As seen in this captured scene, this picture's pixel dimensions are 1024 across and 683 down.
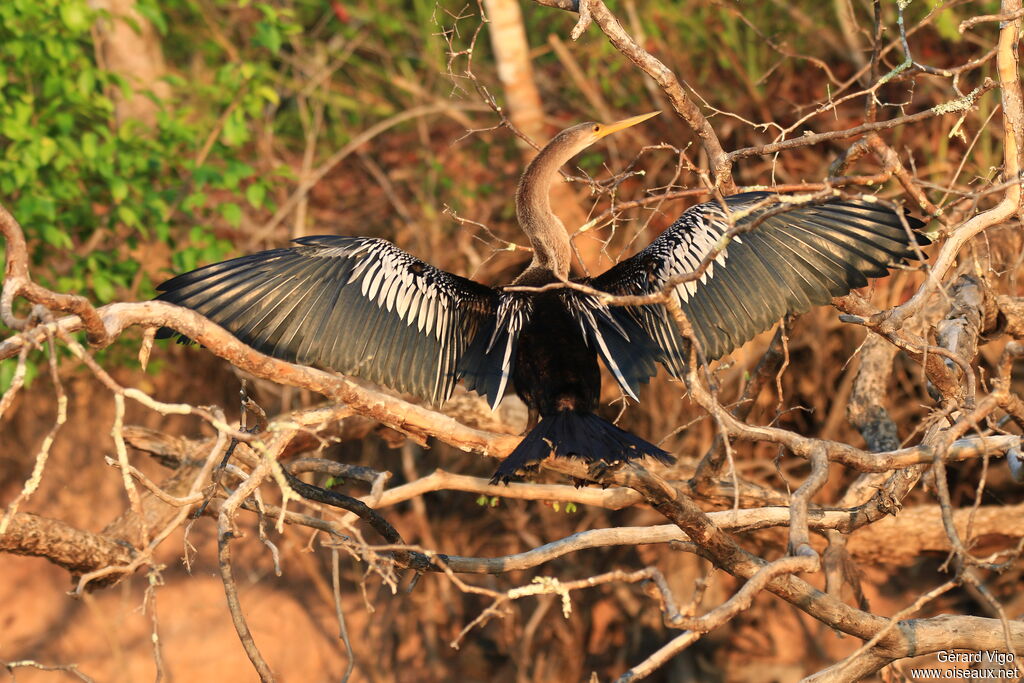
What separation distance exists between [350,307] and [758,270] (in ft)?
3.77

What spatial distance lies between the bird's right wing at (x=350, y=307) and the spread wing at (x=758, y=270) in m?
0.47

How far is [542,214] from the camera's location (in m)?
3.19

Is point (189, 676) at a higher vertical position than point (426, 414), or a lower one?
lower

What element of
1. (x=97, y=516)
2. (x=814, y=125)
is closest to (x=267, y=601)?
(x=97, y=516)

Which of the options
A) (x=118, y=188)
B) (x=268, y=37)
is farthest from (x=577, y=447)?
(x=268, y=37)

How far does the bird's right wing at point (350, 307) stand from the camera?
9.03 feet

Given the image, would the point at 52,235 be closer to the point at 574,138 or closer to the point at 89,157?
the point at 89,157

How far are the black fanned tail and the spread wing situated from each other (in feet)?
1.19

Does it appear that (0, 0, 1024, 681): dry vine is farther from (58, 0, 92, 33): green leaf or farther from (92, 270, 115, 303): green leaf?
(58, 0, 92, 33): green leaf

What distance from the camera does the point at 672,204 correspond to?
191 inches

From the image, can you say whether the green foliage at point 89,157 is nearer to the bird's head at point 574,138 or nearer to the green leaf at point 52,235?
the green leaf at point 52,235

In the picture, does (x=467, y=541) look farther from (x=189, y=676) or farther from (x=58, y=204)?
(x=58, y=204)

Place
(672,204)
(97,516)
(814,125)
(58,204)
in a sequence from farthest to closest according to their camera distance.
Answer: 1. (97,516)
2. (814,125)
3. (672,204)
4. (58,204)

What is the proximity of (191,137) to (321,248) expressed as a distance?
1717 mm
